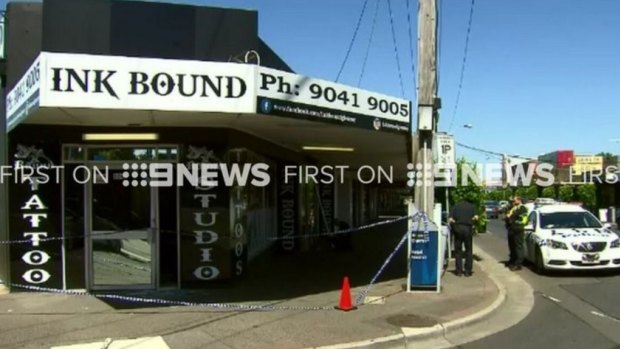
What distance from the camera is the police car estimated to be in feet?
45.1

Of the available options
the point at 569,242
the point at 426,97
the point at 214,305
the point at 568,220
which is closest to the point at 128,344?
the point at 214,305

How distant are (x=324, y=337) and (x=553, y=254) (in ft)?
25.6

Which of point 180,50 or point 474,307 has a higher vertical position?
point 180,50

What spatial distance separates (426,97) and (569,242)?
4.96 m

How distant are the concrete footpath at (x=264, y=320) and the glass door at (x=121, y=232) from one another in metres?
0.46

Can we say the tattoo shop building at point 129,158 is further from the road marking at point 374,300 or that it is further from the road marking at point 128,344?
the road marking at point 128,344

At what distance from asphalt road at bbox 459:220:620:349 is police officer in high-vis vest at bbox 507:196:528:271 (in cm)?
113

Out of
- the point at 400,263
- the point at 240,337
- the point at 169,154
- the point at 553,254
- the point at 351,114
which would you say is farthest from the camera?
the point at 400,263

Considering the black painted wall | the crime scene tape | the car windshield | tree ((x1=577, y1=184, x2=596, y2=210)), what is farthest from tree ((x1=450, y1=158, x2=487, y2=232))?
tree ((x1=577, y1=184, x2=596, y2=210))

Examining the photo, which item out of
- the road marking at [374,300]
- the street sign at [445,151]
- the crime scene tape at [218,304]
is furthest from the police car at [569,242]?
the road marking at [374,300]

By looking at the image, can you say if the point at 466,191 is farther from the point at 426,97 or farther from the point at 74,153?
the point at 74,153

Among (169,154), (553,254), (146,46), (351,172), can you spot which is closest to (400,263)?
(553,254)

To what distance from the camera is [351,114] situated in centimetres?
1043

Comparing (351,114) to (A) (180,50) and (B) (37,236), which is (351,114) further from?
(B) (37,236)
